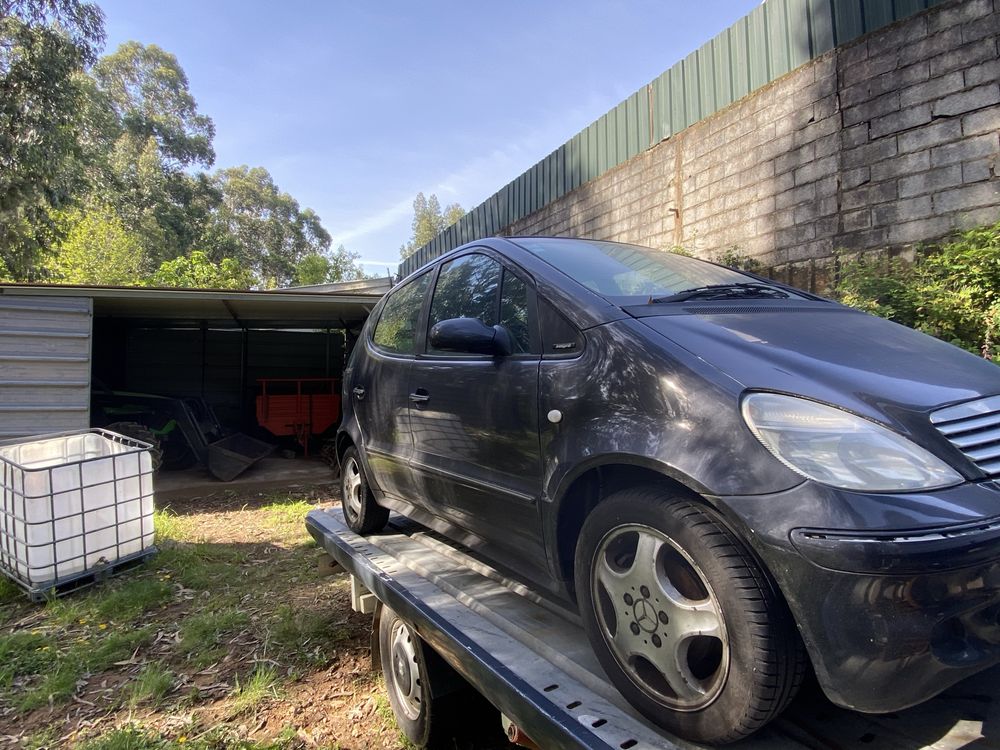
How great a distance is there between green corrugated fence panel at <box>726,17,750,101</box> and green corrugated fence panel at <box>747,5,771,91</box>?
0.15ft

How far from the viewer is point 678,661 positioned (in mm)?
1491

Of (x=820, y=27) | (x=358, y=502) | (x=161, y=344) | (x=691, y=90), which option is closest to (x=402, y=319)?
(x=358, y=502)

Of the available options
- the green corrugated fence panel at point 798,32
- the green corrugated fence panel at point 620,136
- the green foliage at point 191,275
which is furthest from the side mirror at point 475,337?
the green foliage at point 191,275

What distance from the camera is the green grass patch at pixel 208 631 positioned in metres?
3.46

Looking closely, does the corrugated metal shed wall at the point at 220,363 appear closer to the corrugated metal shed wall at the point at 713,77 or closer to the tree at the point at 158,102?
the corrugated metal shed wall at the point at 713,77

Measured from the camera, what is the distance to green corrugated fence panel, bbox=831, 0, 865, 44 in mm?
5074

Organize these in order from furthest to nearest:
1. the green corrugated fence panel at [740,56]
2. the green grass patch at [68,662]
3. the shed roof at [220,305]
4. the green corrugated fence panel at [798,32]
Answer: the shed roof at [220,305]
the green corrugated fence panel at [740,56]
the green corrugated fence panel at [798,32]
the green grass patch at [68,662]

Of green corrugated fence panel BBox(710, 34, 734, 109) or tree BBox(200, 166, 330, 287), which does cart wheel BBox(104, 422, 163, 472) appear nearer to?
green corrugated fence panel BBox(710, 34, 734, 109)

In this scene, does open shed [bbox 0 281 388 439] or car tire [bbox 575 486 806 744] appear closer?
car tire [bbox 575 486 806 744]

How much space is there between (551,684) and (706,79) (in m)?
6.90

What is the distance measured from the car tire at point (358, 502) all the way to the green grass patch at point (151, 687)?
3.91ft

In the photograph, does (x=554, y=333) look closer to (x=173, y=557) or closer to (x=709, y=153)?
(x=173, y=557)

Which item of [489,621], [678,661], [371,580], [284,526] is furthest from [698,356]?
[284,526]

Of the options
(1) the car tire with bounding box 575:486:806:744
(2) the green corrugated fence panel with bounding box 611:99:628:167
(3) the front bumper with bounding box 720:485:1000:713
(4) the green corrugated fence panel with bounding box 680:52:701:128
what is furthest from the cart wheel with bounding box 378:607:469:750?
(2) the green corrugated fence panel with bounding box 611:99:628:167
